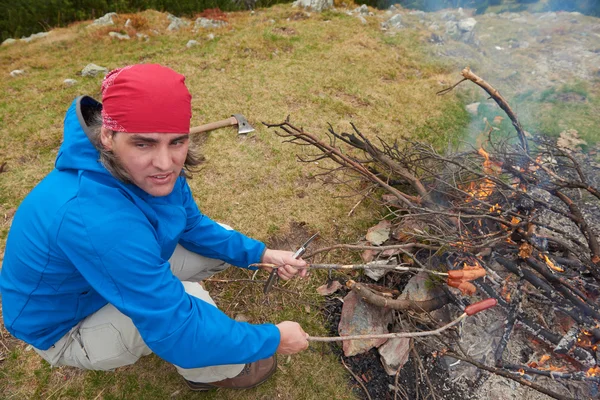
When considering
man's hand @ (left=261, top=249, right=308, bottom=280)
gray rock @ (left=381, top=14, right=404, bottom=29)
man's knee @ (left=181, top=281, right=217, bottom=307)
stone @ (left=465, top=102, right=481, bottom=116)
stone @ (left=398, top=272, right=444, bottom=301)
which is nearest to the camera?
man's knee @ (left=181, top=281, right=217, bottom=307)

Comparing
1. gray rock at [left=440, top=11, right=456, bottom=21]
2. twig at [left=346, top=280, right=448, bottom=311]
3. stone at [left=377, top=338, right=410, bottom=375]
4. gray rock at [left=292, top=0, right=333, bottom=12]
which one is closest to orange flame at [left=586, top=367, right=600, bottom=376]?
twig at [left=346, top=280, right=448, bottom=311]

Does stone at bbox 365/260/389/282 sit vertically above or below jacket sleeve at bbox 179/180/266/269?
below

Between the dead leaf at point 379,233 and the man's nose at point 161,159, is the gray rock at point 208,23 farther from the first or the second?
the man's nose at point 161,159

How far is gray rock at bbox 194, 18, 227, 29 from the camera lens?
25.6ft

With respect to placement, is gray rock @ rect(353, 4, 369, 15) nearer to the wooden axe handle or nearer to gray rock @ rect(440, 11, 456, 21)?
gray rock @ rect(440, 11, 456, 21)

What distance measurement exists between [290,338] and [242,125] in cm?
336

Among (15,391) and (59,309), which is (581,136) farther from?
(15,391)

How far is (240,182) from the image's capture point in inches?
155

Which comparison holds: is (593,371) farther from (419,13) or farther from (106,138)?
(419,13)

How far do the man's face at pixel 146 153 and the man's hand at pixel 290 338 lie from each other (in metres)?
0.94

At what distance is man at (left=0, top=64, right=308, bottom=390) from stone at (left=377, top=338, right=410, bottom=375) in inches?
31.7

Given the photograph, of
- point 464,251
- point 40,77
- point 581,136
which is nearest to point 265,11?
point 40,77

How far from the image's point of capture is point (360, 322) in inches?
100

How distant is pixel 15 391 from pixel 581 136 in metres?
6.21
